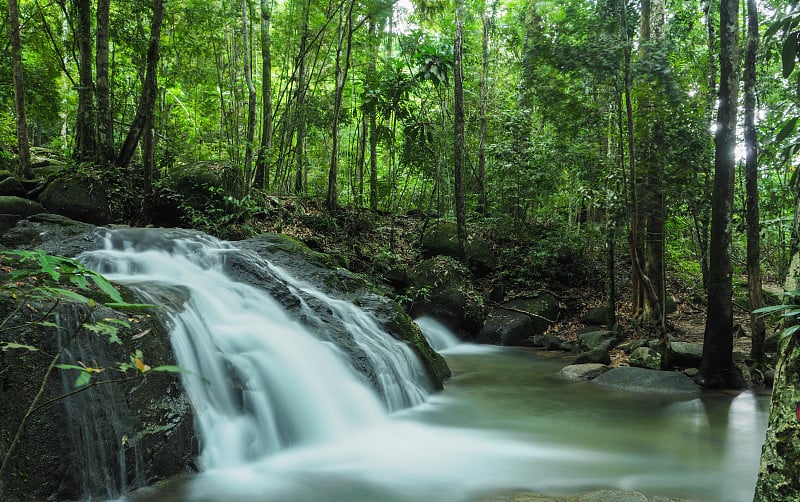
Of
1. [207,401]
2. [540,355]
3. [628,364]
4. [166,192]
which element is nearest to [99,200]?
[166,192]

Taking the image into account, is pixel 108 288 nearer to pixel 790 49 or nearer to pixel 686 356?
pixel 790 49

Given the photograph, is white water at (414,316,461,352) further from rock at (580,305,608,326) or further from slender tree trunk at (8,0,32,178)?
slender tree trunk at (8,0,32,178)

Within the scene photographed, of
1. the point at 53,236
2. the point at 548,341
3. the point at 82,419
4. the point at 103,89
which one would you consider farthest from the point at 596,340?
the point at 103,89

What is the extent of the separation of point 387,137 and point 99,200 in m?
7.91

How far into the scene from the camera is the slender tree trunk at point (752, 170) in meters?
7.23

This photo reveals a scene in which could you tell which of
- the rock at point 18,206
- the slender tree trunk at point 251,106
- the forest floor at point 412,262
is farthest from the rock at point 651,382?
the rock at point 18,206

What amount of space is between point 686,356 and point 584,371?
5.46 feet

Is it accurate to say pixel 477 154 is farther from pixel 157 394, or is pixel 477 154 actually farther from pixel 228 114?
pixel 157 394

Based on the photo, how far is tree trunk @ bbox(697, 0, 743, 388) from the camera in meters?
6.92

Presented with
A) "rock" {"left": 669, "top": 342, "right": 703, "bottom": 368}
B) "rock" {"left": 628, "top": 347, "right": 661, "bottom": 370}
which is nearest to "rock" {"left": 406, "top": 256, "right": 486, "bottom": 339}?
"rock" {"left": 628, "top": 347, "right": 661, "bottom": 370}

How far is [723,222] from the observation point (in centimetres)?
716

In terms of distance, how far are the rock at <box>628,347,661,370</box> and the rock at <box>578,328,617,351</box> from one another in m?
0.84

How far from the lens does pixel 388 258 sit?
42.1 ft

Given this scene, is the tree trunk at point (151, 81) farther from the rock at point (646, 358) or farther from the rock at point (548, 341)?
the rock at point (646, 358)
